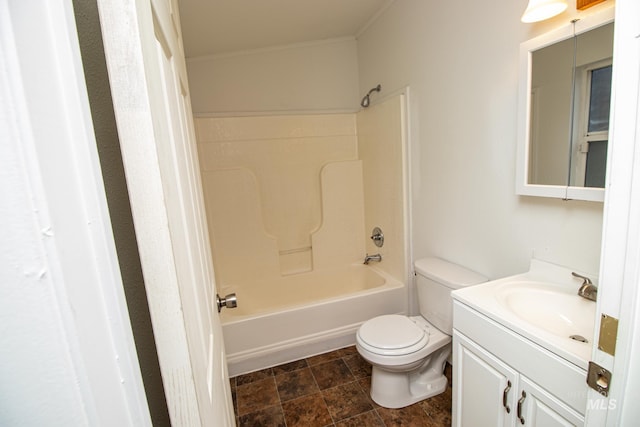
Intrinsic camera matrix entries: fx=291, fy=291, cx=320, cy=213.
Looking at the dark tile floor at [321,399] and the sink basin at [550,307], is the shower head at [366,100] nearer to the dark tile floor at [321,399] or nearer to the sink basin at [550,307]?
the sink basin at [550,307]

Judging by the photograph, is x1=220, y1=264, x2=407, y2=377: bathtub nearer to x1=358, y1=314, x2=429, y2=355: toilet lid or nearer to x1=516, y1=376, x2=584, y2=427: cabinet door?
x1=358, y1=314, x2=429, y2=355: toilet lid

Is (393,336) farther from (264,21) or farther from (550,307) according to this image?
(264,21)

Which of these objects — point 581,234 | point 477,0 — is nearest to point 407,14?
point 477,0

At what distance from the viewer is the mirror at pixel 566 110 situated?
1.05m

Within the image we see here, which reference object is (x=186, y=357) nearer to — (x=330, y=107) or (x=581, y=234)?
(x=581, y=234)

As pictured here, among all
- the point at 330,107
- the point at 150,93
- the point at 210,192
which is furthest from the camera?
the point at 330,107

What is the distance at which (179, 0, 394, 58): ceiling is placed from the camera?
1818 millimetres

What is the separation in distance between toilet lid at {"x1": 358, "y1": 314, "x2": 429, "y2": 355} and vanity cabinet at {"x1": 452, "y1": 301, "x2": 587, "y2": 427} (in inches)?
12.6

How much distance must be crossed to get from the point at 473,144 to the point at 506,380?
1.16 metres

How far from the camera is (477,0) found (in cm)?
149

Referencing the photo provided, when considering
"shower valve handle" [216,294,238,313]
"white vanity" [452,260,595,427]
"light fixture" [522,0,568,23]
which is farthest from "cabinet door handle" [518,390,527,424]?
"light fixture" [522,0,568,23]

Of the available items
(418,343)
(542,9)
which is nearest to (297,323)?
(418,343)

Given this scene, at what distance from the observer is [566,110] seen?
118 centimetres

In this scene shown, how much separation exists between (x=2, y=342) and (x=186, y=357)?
0.21 metres
